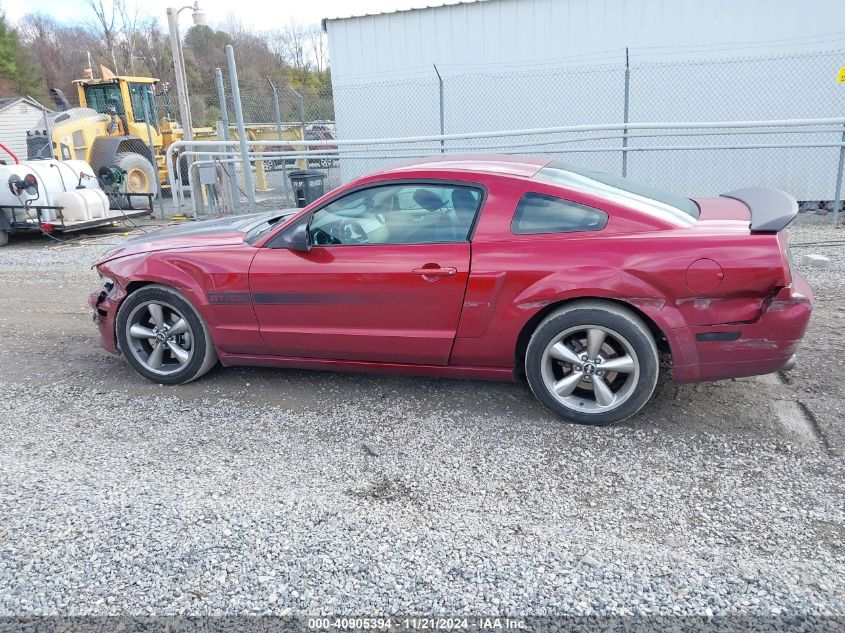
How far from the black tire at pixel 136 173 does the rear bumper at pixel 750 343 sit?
13.1 meters

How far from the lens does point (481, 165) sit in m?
3.95

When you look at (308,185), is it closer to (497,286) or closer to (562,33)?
(562,33)

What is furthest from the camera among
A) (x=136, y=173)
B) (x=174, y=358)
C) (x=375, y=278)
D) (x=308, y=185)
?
(x=136, y=173)

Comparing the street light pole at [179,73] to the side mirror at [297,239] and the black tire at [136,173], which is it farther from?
the side mirror at [297,239]

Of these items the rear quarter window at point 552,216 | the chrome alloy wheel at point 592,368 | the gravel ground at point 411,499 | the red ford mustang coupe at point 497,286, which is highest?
the rear quarter window at point 552,216

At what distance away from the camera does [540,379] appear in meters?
3.65

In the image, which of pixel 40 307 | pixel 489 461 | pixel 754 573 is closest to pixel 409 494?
pixel 489 461

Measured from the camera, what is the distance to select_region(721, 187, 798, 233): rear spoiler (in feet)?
11.0

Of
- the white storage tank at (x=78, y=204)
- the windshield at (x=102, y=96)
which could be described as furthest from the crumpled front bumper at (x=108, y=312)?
the windshield at (x=102, y=96)

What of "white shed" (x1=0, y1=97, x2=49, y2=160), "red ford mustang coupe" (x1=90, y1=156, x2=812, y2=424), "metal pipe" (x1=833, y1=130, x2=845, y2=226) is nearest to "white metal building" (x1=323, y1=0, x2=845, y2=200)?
"metal pipe" (x1=833, y1=130, x2=845, y2=226)

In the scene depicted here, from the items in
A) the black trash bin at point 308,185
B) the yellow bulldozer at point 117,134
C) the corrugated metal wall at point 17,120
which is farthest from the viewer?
the corrugated metal wall at point 17,120

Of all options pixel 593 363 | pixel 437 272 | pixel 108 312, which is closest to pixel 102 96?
pixel 108 312

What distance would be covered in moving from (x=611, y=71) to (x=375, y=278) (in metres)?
8.45

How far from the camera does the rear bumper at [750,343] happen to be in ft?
10.8
